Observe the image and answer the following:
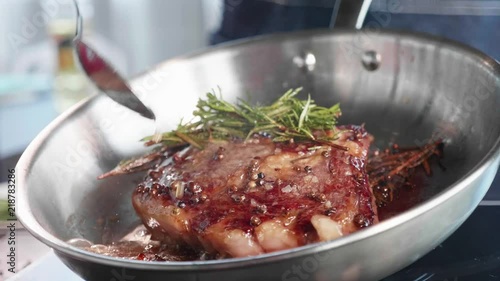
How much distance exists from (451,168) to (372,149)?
224mm

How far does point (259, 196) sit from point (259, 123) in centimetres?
34

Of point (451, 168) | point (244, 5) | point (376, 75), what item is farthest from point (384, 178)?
point (244, 5)

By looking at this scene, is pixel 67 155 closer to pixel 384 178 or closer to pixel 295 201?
pixel 295 201

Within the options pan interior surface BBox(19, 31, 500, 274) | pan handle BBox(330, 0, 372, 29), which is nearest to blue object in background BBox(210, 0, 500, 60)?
pan handle BBox(330, 0, 372, 29)

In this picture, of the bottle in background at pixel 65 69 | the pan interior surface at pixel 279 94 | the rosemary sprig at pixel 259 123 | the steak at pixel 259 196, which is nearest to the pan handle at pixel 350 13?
the pan interior surface at pixel 279 94

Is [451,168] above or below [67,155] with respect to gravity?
above

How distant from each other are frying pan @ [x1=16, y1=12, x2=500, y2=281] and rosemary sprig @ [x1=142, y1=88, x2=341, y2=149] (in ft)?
0.66

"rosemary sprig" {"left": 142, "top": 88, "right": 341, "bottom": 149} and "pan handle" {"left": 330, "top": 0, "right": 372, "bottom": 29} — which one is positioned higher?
"pan handle" {"left": 330, "top": 0, "right": 372, "bottom": 29}

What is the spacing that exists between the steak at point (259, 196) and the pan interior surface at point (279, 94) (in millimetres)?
207

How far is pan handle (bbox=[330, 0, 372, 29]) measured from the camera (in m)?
1.85

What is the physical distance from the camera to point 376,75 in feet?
6.03

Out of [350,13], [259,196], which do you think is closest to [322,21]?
[350,13]

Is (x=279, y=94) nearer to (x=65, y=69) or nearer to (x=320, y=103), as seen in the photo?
(x=320, y=103)

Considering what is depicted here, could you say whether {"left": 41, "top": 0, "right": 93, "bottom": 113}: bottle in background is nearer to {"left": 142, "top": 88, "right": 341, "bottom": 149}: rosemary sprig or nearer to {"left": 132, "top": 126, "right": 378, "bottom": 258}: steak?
{"left": 142, "top": 88, "right": 341, "bottom": 149}: rosemary sprig
